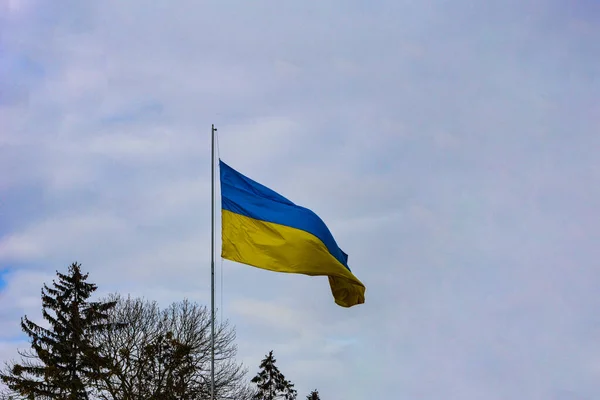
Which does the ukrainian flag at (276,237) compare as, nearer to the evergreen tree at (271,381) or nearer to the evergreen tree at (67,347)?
the evergreen tree at (67,347)

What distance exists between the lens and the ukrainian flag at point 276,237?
1550 centimetres

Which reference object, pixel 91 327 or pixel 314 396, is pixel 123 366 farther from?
pixel 314 396

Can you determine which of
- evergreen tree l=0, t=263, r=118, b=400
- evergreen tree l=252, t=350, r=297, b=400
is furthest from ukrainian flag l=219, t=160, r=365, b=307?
evergreen tree l=252, t=350, r=297, b=400

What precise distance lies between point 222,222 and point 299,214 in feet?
5.56

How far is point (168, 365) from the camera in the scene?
114ft

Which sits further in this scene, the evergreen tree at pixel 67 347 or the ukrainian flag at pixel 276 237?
the evergreen tree at pixel 67 347

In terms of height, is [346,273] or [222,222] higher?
[222,222]

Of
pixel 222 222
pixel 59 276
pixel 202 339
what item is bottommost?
pixel 222 222

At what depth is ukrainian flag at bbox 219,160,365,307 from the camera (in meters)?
15.5

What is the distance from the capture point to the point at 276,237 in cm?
1577

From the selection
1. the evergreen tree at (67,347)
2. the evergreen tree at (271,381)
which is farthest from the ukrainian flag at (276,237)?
the evergreen tree at (271,381)

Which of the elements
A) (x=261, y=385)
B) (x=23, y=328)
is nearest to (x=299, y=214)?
(x=23, y=328)

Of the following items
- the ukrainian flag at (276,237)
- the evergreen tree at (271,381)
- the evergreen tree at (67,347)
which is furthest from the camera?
the evergreen tree at (271,381)

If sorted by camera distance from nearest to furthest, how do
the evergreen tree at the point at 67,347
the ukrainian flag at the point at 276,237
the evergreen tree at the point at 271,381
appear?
the ukrainian flag at the point at 276,237 → the evergreen tree at the point at 67,347 → the evergreen tree at the point at 271,381
